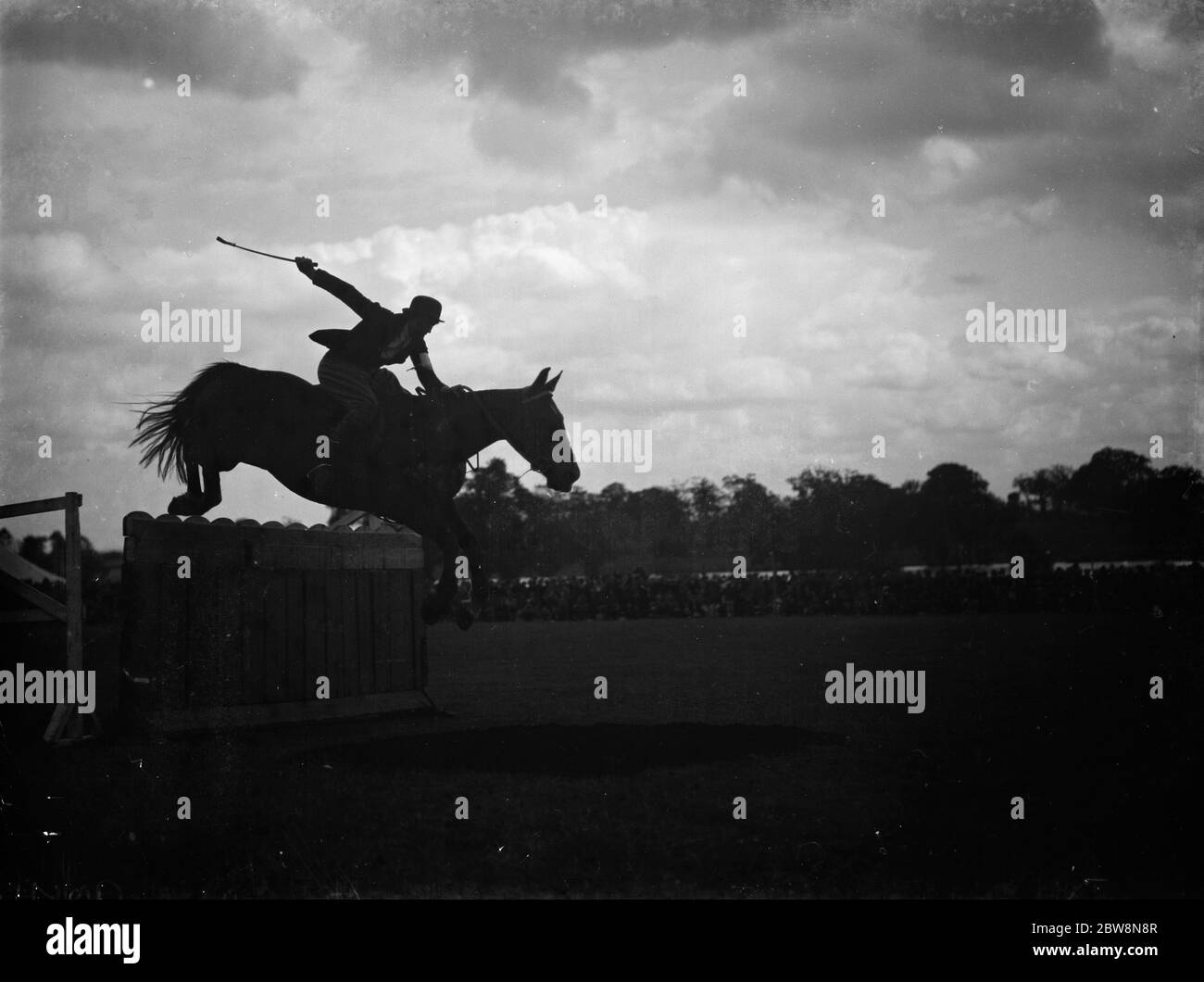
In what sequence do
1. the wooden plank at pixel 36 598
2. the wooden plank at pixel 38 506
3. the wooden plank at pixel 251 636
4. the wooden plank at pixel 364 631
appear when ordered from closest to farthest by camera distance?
the wooden plank at pixel 38 506 → the wooden plank at pixel 36 598 → the wooden plank at pixel 251 636 → the wooden plank at pixel 364 631

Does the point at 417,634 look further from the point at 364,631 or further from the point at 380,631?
the point at 364,631

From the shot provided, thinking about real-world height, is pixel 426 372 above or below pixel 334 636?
above

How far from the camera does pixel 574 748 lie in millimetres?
8109

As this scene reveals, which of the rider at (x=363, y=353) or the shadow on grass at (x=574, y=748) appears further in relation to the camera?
the rider at (x=363, y=353)

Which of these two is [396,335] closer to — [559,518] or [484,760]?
[484,760]

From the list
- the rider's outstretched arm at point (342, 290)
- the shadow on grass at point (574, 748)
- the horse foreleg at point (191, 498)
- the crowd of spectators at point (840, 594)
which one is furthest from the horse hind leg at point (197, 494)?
the crowd of spectators at point (840, 594)

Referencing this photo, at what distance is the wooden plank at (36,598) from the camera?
8.39 metres

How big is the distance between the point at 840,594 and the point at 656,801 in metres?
20.7

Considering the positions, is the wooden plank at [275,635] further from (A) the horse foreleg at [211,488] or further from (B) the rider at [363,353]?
(B) the rider at [363,353]

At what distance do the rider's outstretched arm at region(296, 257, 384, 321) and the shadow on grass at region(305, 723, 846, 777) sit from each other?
11.8ft

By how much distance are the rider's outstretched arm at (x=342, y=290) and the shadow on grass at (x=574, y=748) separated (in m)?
3.58

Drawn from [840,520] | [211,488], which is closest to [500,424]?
[211,488]
